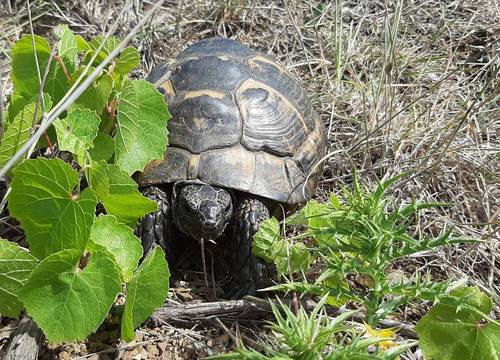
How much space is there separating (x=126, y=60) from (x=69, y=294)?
0.96 metres

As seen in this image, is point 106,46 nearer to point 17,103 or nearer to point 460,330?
point 17,103

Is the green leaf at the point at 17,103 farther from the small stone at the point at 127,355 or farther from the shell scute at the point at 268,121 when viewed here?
the small stone at the point at 127,355

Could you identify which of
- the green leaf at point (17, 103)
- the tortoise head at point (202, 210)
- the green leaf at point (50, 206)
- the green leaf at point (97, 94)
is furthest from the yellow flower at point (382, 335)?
the green leaf at point (17, 103)

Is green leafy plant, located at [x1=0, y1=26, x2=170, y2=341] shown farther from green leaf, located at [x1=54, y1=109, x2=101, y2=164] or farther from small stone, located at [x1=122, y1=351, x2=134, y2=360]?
small stone, located at [x1=122, y1=351, x2=134, y2=360]

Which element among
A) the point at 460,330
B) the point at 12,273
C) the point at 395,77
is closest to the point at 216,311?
the point at 12,273

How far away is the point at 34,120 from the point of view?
6.36 feet

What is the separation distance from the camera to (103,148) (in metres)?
2.27

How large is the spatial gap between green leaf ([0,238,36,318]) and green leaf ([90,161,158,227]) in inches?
11.8

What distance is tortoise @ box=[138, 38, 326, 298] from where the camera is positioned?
8.07 feet

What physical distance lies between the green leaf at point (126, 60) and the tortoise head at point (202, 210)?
20.4 inches

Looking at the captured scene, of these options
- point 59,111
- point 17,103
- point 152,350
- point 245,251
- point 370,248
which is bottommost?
point 152,350

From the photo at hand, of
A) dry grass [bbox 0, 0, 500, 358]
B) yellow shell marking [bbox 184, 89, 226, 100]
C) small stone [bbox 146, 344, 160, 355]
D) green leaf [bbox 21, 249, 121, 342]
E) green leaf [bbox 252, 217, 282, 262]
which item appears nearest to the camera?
green leaf [bbox 21, 249, 121, 342]

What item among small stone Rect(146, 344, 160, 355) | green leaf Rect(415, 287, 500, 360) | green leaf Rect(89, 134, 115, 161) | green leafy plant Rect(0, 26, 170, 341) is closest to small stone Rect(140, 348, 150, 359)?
small stone Rect(146, 344, 160, 355)

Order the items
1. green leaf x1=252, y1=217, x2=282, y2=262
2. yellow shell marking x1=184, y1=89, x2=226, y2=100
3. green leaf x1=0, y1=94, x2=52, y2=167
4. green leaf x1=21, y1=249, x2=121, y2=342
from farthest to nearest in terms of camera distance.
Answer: yellow shell marking x1=184, y1=89, x2=226, y2=100 < green leaf x1=252, y1=217, x2=282, y2=262 < green leaf x1=0, y1=94, x2=52, y2=167 < green leaf x1=21, y1=249, x2=121, y2=342
